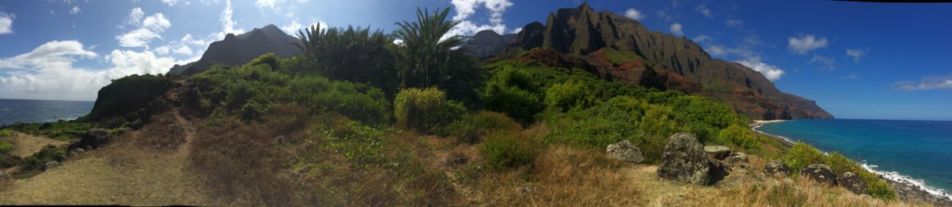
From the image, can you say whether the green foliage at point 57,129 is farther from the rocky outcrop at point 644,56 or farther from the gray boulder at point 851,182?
the rocky outcrop at point 644,56

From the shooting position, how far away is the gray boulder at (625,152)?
9.50 metres

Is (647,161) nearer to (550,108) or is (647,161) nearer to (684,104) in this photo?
(550,108)

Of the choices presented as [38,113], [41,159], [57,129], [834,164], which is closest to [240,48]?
[38,113]

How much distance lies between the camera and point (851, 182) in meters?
8.96

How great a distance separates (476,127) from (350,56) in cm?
1130

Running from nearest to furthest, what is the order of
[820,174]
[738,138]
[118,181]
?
1. [118,181]
2. [820,174]
3. [738,138]

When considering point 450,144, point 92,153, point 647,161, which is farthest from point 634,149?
point 92,153

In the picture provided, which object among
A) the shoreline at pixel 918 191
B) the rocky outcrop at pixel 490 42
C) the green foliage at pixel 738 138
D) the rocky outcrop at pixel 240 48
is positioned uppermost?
the rocky outcrop at pixel 490 42

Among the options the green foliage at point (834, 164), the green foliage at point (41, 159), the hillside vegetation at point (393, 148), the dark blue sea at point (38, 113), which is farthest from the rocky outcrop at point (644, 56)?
the dark blue sea at point (38, 113)

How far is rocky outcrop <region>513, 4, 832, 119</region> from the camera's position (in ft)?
204

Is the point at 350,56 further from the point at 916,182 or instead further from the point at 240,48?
the point at 240,48

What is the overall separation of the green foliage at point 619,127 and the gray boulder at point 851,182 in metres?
3.59

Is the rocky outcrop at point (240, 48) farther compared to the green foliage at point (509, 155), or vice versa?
the rocky outcrop at point (240, 48)

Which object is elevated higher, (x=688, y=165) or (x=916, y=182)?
(x=688, y=165)
